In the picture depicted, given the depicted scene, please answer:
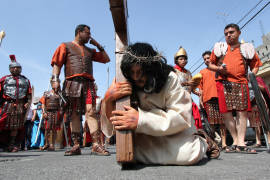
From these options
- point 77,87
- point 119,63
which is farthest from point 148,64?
point 77,87

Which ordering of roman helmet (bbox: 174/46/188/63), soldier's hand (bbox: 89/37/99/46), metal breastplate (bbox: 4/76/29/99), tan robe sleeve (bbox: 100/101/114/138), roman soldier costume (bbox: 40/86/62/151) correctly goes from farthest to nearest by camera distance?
1. roman soldier costume (bbox: 40/86/62/151)
2. metal breastplate (bbox: 4/76/29/99)
3. roman helmet (bbox: 174/46/188/63)
4. soldier's hand (bbox: 89/37/99/46)
5. tan robe sleeve (bbox: 100/101/114/138)

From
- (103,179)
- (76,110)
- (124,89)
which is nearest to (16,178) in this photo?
(103,179)

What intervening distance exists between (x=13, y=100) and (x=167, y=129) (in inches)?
175

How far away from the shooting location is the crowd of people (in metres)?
1.65

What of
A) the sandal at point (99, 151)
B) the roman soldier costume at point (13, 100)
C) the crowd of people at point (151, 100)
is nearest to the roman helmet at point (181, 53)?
the crowd of people at point (151, 100)

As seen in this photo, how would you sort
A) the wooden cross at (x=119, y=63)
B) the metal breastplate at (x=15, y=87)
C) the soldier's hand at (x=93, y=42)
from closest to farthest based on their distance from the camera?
the wooden cross at (x=119, y=63), the soldier's hand at (x=93, y=42), the metal breastplate at (x=15, y=87)

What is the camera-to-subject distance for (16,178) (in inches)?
54.8

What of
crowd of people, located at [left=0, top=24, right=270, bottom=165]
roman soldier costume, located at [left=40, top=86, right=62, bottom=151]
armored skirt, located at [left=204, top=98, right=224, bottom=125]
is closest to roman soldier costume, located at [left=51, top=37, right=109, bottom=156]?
crowd of people, located at [left=0, top=24, right=270, bottom=165]

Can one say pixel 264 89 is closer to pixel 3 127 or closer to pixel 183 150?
pixel 183 150

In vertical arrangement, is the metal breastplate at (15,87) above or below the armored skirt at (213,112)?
above

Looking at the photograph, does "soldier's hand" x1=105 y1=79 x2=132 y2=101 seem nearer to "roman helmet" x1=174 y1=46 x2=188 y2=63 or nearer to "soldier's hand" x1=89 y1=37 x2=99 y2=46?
"soldier's hand" x1=89 y1=37 x2=99 y2=46

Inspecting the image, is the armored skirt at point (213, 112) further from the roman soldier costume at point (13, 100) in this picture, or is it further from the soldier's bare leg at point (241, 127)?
the roman soldier costume at point (13, 100)

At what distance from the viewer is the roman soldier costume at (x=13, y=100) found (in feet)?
16.1

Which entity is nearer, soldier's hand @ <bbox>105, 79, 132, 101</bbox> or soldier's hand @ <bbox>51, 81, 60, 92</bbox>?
soldier's hand @ <bbox>105, 79, 132, 101</bbox>
